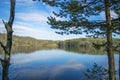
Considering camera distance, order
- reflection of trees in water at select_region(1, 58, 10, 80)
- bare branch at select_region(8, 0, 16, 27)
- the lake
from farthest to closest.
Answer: the lake → bare branch at select_region(8, 0, 16, 27) → reflection of trees in water at select_region(1, 58, 10, 80)

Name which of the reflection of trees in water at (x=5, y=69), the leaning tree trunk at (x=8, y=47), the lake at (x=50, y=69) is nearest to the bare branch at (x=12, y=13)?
the leaning tree trunk at (x=8, y=47)

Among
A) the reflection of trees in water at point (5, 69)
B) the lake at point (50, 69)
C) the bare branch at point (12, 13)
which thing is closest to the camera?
the reflection of trees in water at point (5, 69)

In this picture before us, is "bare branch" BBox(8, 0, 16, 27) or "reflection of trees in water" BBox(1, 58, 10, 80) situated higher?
"bare branch" BBox(8, 0, 16, 27)

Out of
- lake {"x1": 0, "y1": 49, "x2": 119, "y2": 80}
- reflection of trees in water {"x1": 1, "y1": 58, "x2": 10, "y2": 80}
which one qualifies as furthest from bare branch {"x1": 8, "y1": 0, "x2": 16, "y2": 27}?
lake {"x1": 0, "y1": 49, "x2": 119, "y2": 80}

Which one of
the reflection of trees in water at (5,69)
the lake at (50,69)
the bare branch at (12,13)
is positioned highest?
the bare branch at (12,13)

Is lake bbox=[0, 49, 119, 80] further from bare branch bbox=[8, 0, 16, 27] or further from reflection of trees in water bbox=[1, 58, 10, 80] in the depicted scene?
bare branch bbox=[8, 0, 16, 27]

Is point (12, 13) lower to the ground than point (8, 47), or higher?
higher

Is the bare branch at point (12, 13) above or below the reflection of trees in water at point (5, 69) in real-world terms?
above

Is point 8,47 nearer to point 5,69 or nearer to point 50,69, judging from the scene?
point 5,69

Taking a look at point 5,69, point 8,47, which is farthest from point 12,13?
point 5,69

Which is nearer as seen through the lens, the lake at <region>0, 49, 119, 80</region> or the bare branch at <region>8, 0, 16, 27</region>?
the bare branch at <region>8, 0, 16, 27</region>

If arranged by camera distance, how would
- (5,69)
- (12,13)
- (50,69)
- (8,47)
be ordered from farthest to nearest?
(50,69)
(12,13)
(8,47)
(5,69)

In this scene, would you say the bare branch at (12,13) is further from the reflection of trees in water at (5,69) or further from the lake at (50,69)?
the lake at (50,69)

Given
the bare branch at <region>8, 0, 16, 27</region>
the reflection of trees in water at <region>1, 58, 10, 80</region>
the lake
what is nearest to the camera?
the reflection of trees in water at <region>1, 58, 10, 80</region>
